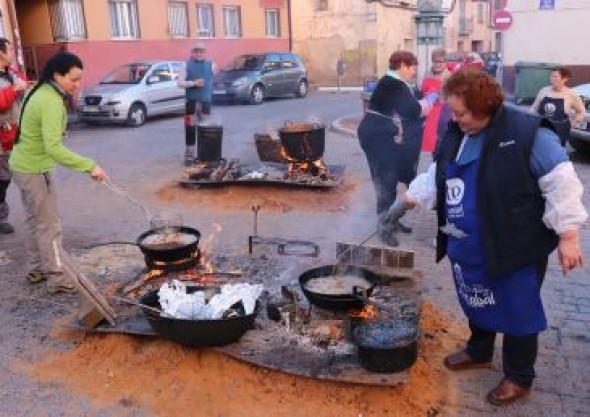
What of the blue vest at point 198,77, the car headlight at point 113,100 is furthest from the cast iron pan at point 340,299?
the car headlight at point 113,100

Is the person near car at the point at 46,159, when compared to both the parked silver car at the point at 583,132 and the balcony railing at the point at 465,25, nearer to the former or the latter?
the parked silver car at the point at 583,132

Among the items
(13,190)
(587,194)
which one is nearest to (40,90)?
(13,190)

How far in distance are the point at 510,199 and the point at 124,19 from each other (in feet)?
64.3

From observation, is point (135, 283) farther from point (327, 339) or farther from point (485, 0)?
point (485, 0)

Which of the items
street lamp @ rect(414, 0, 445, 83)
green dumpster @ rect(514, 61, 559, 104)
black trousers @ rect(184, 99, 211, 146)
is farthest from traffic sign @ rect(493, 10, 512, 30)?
black trousers @ rect(184, 99, 211, 146)

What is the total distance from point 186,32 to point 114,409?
21.3m

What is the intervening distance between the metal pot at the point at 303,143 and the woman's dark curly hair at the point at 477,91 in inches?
199

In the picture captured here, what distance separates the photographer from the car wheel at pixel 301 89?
22.8 m

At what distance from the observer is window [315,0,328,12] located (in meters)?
29.2

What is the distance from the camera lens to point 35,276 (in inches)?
212

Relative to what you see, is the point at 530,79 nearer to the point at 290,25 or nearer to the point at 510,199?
the point at 290,25

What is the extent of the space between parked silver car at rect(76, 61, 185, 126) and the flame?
12529 mm

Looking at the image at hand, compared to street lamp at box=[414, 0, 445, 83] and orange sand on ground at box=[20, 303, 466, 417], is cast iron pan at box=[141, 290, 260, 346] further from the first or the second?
street lamp at box=[414, 0, 445, 83]

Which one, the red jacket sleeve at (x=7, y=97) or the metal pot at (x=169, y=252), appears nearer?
the metal pot at (x=169, y=252)
